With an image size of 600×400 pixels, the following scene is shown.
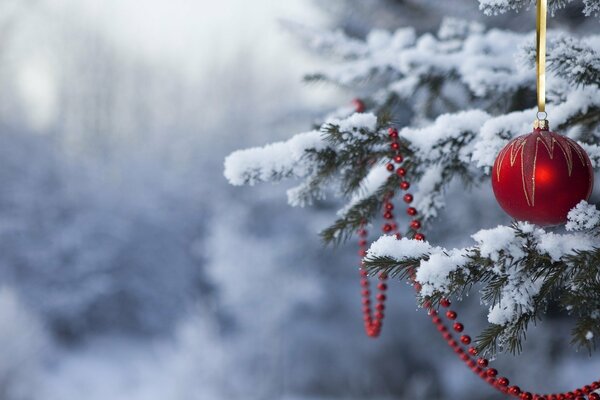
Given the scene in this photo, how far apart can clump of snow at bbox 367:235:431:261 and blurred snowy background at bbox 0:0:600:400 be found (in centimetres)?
235

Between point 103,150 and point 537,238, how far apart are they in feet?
14.3

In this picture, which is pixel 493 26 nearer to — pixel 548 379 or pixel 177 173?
pixel 548 379

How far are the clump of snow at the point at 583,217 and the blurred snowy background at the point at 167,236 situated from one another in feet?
7.73

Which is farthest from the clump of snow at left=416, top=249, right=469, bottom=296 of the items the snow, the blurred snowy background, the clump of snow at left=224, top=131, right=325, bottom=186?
the blurred snowy background

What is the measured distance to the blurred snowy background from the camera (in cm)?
354

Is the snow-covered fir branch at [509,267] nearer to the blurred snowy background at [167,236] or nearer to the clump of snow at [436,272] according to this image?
the clump of snow at [436,272]

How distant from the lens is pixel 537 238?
0.54 m

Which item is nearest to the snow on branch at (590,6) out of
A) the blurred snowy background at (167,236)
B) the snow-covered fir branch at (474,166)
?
the snow-covered fir branch at (474,166)

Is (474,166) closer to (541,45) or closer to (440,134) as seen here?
(440,134)

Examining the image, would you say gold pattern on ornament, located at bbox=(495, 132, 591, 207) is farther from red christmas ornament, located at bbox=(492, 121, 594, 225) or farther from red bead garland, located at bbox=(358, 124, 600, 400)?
red bead garland, located at bbox=(358, 124, 600, 400)

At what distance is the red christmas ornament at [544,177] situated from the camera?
1.75 ft

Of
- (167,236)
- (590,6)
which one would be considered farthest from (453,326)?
(167,236)

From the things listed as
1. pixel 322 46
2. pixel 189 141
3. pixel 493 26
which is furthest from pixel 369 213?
pixel 189 141

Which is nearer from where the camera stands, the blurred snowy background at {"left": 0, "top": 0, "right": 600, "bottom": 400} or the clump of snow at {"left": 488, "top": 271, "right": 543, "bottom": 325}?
the clump of snow at {"left": 488, "top": 271, "right": 543, "bottom": 325}
